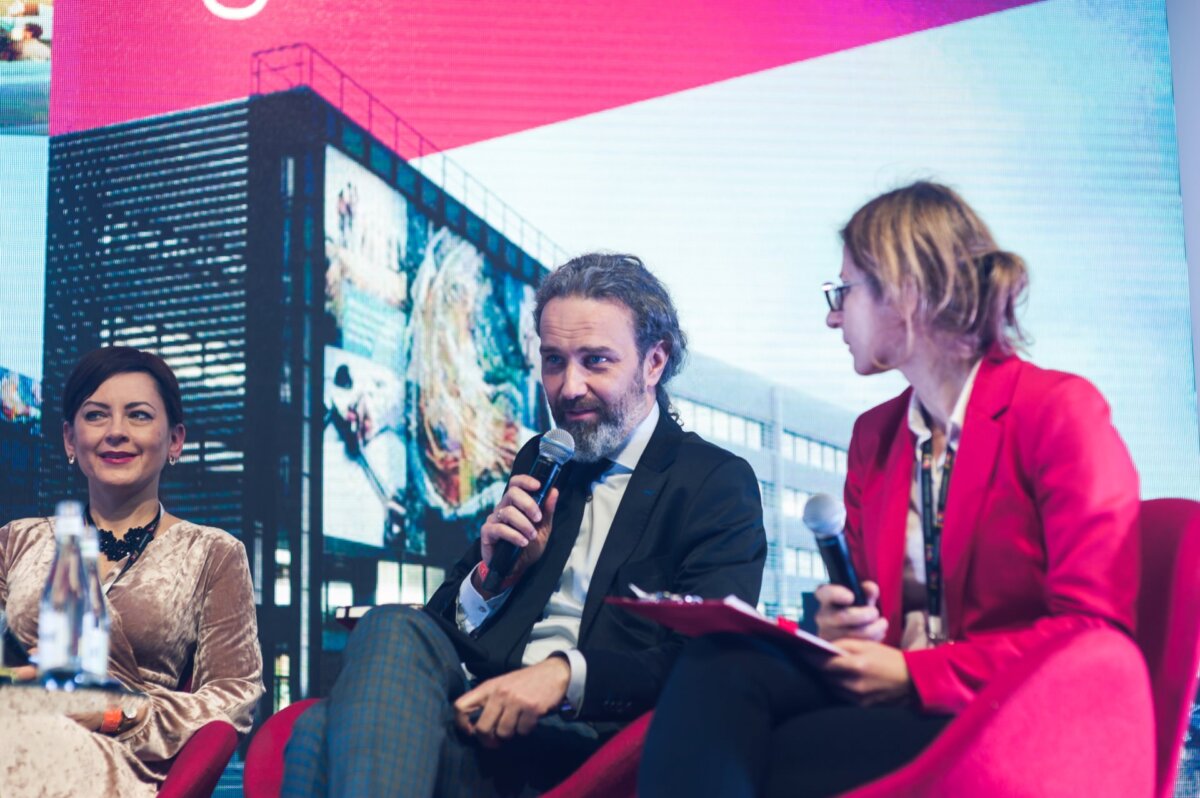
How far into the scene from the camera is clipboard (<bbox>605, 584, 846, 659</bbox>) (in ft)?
5.00

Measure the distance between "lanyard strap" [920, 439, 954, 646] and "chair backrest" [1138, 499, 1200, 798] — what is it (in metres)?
0.27

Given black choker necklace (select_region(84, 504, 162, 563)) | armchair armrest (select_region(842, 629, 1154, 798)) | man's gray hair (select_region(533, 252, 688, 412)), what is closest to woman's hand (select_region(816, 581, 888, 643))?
armchair armrest (select_region(842, 629, 1154, 798))

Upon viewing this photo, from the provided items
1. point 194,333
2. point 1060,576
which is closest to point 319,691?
point 194,333

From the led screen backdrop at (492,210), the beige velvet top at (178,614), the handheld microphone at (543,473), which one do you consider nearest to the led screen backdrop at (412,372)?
the led screen backdrop at (492,210)

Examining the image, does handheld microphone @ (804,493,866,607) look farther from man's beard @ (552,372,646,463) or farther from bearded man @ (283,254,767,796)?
man's beard @ (552,372,646,463)

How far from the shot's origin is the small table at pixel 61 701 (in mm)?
2168

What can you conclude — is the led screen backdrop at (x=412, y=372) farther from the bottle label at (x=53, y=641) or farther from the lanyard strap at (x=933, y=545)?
the lanyard strap at (x=933, y=545)

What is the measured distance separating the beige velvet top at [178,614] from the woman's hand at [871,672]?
4.67 feet

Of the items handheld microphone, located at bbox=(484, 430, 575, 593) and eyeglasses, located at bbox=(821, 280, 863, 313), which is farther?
handheld microphone, located at bbox=(484, 430, 575, 593)

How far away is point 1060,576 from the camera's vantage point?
156 cm

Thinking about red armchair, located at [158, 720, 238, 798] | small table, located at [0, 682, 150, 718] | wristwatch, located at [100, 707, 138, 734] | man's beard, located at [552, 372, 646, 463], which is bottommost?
red armchair, located at [158, 720, 238, 798]

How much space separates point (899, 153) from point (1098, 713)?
2.96 m

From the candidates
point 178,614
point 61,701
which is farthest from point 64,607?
point 178,614

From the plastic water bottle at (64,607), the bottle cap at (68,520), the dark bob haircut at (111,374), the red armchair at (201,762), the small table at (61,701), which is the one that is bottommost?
the red armchair at (201,762)
